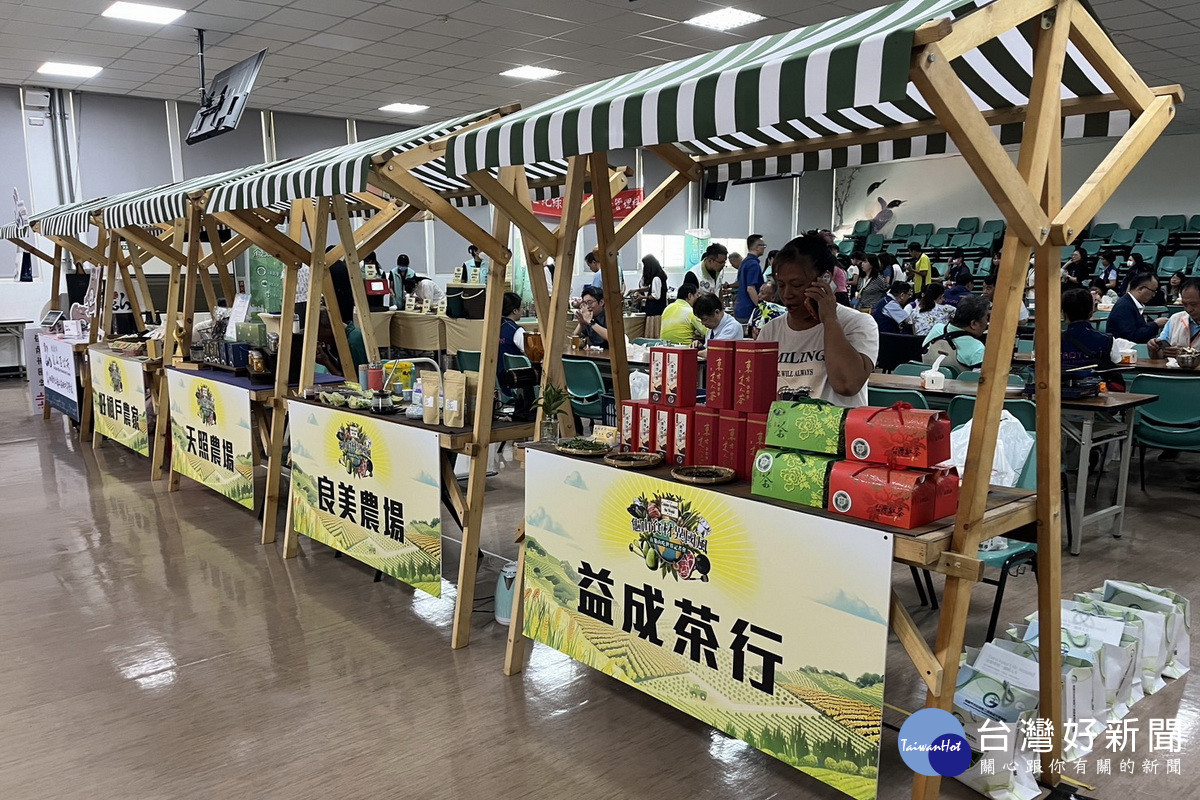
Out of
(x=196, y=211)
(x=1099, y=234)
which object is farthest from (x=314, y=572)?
(x=1099, y=234)

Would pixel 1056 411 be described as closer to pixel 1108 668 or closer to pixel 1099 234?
pixel 1108 668

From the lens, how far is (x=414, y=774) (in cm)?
255

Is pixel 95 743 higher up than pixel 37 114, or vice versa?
pixel 37 114

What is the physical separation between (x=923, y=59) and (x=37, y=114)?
13594 millimetres

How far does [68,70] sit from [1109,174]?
12095mm

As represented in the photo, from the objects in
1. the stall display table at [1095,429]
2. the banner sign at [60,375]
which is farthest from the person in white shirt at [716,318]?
the banner sign at [60,375]

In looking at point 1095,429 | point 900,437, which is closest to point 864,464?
point 900,437

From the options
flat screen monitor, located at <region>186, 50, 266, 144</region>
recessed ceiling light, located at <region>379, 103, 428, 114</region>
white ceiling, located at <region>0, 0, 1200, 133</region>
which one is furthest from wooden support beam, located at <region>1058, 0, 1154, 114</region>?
recessed ceiling light, located at <region>379, 103, 428, 114</region>

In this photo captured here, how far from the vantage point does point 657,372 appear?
9.46ft

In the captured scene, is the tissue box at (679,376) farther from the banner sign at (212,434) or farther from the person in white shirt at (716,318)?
the person in white shirt at (716,318)

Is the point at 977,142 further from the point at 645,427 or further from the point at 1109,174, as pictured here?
the point at 645,427

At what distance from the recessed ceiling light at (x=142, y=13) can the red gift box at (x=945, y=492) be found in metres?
8.63

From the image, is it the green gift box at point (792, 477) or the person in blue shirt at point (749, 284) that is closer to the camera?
the green gift box at point (792, 477)

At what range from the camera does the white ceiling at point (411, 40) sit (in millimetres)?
8297
